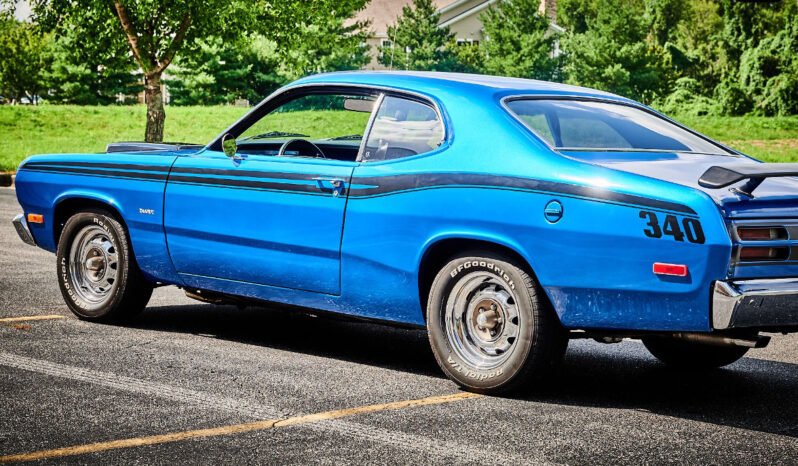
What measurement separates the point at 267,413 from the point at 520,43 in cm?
5749

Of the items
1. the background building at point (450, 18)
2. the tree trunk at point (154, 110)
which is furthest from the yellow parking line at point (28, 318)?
the background building at point (450, 18)

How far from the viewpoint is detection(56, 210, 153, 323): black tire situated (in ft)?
24.1

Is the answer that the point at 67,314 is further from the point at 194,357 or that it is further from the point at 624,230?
the point at 624,230

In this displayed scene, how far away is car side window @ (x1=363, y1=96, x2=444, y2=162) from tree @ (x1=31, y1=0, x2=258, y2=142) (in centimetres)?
2123

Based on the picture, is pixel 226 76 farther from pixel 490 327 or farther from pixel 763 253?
pixel 763 253

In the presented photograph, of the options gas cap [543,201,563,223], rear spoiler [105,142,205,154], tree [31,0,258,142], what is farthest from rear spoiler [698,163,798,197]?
tree [31,0,258,142]

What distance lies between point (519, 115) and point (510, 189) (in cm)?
59

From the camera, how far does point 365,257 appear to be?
19.9 feet

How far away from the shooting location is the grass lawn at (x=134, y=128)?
1495 inches

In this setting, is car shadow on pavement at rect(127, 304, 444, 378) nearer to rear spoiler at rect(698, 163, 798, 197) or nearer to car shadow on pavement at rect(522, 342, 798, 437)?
car shadow on pavement at rect(522, 342, 798, 437)

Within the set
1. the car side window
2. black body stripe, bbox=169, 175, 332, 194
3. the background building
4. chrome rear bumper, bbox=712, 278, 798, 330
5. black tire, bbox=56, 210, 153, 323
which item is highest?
the background building

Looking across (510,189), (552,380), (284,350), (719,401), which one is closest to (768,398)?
(719,401)

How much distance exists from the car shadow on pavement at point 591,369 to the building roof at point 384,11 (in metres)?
64.1

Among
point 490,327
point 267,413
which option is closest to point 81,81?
point 490,327
